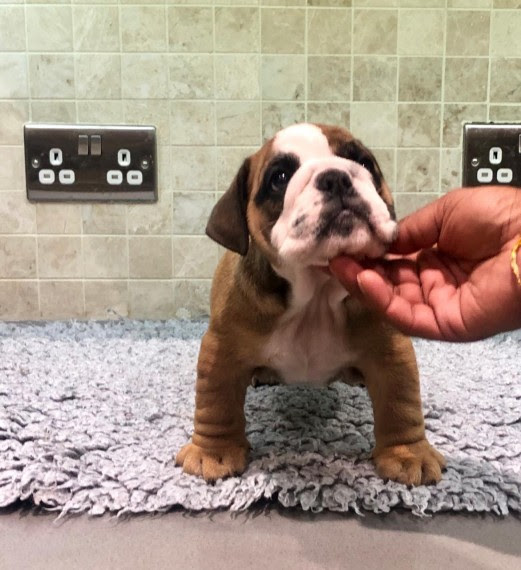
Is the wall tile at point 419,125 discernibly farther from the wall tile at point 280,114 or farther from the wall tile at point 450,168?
the wall tile at point 280,114

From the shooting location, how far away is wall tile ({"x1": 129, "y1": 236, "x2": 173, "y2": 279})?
189cm

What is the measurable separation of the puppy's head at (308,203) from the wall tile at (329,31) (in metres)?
0.85

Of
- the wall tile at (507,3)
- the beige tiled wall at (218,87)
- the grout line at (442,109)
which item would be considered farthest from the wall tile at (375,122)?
the wall tile at (507,3)

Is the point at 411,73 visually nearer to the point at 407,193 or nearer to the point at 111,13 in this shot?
the point at 407,193

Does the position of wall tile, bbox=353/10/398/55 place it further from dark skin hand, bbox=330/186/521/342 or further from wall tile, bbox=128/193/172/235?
dark skin hand, bbox=330/186/521/342

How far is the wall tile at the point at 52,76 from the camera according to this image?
1.82m

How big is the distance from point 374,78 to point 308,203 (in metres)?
1.08

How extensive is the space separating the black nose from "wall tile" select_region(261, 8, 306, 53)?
3.38 feet

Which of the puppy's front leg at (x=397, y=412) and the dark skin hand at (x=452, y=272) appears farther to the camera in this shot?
the puppy's front leg at (x=397, y=412)

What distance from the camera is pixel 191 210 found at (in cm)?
188

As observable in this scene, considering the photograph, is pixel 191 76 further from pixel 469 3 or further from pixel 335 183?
pixel 335 183

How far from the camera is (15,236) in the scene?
6.18 ft

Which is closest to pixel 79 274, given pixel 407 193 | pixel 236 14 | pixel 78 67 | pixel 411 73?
pixel 78 67

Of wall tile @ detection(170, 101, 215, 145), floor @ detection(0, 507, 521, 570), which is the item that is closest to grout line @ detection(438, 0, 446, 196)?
wall tile @ detection(170, 101, 215, 145)
